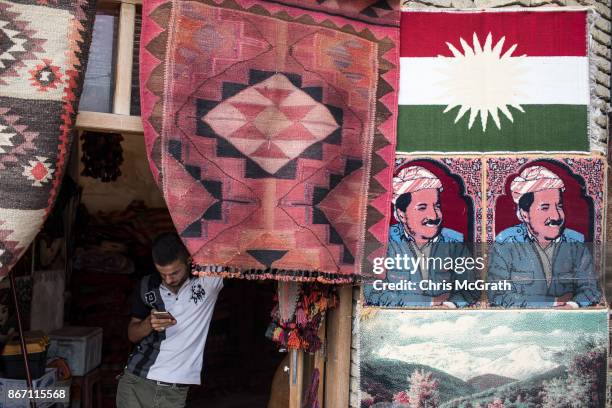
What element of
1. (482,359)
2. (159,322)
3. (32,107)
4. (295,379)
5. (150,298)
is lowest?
(295,379)

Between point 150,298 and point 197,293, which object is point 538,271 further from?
point 150,298

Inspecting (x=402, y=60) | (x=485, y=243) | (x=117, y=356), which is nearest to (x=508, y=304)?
(x=485, y=243)

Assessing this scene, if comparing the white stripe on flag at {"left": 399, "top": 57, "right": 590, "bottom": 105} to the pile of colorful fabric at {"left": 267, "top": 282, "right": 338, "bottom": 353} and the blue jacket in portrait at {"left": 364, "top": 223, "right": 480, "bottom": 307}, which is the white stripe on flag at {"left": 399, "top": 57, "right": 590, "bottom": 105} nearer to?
the blue jacket in portrait at {"left": 364, "top": 223, "right": 480, "bottom": 307}

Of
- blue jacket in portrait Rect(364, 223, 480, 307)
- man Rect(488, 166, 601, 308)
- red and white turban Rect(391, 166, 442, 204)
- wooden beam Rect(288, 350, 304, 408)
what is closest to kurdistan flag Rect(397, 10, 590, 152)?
red and white turban Rect(391, 166, 442, 204)

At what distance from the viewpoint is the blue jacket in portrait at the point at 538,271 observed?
11.3 feet

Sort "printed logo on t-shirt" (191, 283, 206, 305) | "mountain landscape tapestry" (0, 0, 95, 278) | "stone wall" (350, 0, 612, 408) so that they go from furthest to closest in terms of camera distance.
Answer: "printed logo on t-shirt" (191, 283, 206, 305) → "stone wall" (350, 0, 612, 408) → "mountain landscape tapestry" (0, 0, 95, 278)

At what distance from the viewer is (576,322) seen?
3.45 metres

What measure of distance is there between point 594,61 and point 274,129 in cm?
199

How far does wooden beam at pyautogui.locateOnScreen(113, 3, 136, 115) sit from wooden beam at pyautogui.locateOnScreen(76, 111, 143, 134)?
54 millimetres

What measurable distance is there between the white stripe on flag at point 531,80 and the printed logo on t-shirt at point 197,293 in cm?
165

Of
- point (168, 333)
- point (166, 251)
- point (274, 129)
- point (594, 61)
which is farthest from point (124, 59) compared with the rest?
point (594, 61)

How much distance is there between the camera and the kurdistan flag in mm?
3436

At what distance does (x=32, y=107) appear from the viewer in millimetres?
2693

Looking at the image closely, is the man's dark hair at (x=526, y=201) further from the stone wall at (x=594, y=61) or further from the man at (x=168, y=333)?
the man at (x=168, y=333)
